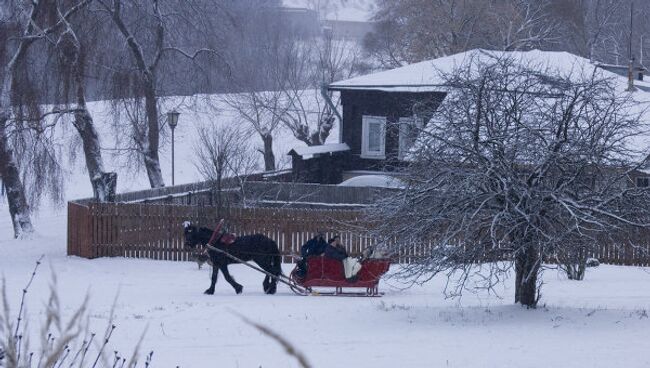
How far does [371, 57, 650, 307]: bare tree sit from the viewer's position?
1326 cm

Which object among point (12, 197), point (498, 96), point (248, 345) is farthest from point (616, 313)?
point (12, 197)

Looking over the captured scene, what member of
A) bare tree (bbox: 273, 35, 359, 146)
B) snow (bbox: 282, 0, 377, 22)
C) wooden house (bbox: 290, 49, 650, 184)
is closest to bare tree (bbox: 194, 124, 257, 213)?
wooden house (bbox: 290, 49, 650, 184)

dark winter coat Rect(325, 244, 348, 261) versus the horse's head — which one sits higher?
the horse's head

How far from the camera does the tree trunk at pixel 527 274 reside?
1388 centimetres

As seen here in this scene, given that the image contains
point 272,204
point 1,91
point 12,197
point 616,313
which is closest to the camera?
point 616,313

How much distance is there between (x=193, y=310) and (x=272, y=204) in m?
14.1

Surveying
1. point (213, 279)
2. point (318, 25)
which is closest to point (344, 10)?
point (318, 25)

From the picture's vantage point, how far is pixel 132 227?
24172 millimetres

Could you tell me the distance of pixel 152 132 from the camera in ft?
103

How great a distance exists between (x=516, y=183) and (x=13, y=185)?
1819 cm

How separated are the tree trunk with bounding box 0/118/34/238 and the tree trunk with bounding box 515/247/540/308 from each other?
16.0 metres

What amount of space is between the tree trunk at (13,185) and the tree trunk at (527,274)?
1600 centimetres

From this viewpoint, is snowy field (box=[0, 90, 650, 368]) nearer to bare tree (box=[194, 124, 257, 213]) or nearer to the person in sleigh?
the person in sleigh

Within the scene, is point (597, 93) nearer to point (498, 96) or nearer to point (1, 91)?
point (498, 96)
